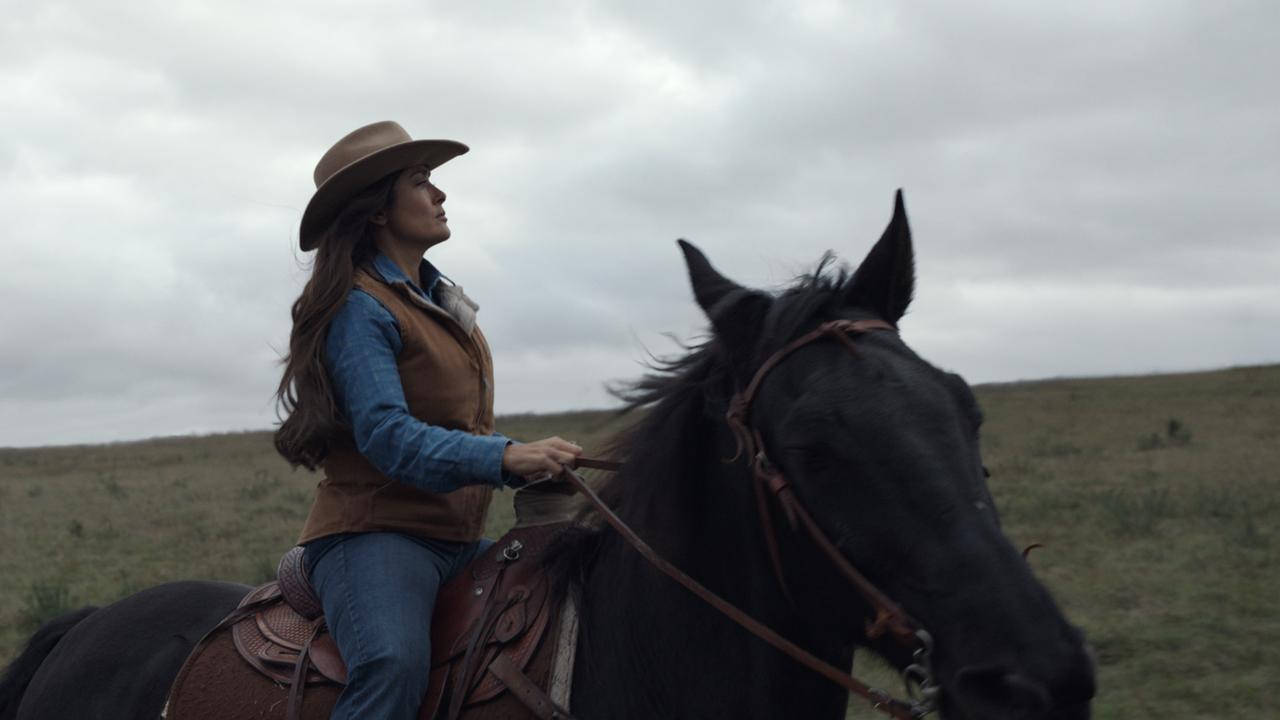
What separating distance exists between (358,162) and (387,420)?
86 cm

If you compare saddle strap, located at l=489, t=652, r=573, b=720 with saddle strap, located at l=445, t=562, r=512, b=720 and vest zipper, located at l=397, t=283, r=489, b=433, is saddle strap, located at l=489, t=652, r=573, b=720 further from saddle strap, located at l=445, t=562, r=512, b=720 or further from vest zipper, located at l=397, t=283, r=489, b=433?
vest zipper, located at l=397, t=283, r=489, b=433

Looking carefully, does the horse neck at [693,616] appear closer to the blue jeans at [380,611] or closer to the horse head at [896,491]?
the horse head at [896,491]

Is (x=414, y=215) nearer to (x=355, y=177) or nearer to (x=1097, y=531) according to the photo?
(x=355, y=177)

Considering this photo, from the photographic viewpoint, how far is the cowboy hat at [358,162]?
3.47m

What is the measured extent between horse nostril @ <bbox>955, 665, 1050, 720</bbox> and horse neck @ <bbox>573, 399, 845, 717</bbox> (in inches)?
22.8

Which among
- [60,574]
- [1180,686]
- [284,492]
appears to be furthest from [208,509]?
[1180,686]

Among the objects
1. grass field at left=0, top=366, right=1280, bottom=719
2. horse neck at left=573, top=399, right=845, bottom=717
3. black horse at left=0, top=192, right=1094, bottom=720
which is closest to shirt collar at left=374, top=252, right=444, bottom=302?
grass field at left=0, top=366, right=1280, bottom=719

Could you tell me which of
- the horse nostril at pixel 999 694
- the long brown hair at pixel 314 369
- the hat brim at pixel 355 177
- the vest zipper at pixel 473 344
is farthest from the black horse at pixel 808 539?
the hat brim at pixel 355 177

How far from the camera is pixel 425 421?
3.29 metres

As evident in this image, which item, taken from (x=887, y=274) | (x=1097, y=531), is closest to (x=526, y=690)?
(x=887, y=274)

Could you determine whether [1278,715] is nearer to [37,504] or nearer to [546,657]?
[546,657]

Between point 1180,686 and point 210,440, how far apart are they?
146 feet

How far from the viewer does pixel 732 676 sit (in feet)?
9.20

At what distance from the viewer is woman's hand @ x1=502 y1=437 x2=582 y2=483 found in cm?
298
